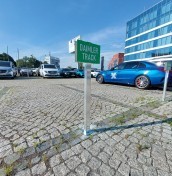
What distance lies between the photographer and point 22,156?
2006mm

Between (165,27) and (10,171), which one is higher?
(165,27)

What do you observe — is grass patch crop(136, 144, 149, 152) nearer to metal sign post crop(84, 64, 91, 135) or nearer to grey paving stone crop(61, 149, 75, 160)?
metal sign post crop(84, 64, 91, 135)

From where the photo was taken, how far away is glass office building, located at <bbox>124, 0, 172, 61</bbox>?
39688mm

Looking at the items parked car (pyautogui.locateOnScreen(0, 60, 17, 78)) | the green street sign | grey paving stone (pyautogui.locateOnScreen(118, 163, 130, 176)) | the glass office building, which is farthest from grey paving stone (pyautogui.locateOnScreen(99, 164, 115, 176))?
the glass office building

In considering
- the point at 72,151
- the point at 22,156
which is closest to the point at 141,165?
the point at 72,151

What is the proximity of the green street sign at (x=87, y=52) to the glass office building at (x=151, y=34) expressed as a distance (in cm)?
3650

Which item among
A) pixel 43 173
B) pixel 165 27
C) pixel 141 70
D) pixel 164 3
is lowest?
pixel 43 173

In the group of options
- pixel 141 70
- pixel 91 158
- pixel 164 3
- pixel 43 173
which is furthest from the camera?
pixel 164 3

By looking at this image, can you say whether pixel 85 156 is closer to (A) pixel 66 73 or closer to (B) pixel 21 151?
(B) pixel 21 151

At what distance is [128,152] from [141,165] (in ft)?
0.93

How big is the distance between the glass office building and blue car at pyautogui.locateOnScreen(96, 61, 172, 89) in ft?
99.2

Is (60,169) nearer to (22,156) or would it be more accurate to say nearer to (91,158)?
(91,158)

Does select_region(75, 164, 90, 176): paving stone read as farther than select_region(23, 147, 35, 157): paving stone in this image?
No

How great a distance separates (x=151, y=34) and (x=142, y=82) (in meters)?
45.9
